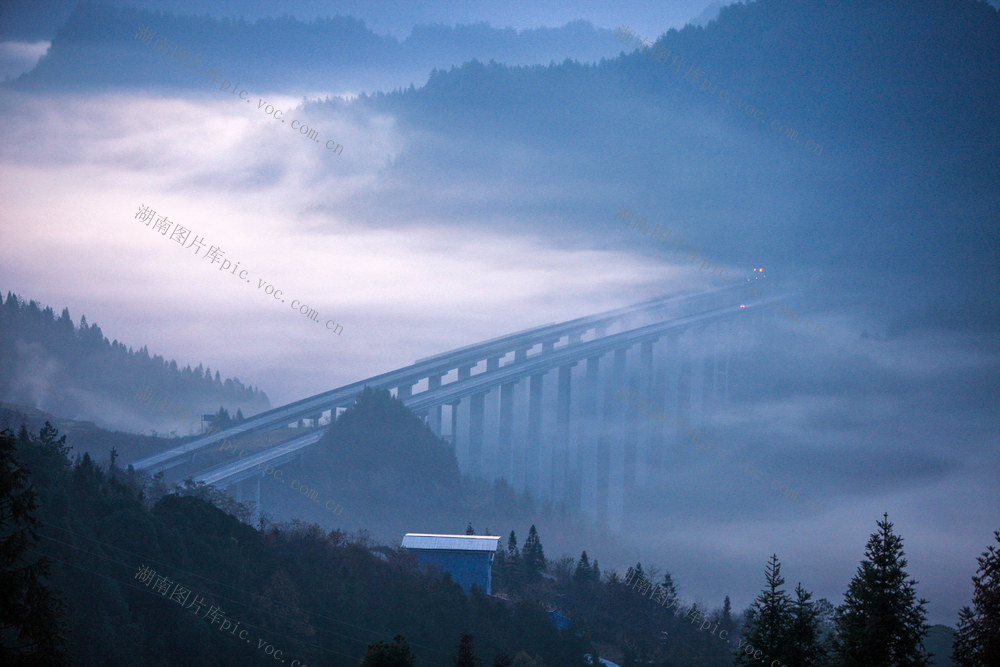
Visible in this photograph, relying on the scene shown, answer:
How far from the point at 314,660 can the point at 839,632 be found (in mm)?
28065

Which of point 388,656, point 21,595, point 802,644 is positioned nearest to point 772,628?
point 802,644

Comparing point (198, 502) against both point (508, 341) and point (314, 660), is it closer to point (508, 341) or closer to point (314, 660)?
point (314, 660)

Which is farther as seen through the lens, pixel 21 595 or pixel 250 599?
pixel 250 599

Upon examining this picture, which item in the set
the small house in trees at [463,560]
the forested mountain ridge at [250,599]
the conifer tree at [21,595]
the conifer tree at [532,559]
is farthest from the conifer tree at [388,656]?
the conifer tree at [532,559]

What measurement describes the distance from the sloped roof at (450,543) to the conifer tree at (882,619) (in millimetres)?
39899

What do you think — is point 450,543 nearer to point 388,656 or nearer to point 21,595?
point 388,656

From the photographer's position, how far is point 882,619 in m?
28.9

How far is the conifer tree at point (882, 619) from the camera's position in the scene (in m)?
28.7

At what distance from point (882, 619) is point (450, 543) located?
4270 cm

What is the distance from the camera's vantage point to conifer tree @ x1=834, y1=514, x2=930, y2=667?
94.2 feet

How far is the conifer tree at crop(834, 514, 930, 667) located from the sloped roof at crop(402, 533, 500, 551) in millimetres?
39899

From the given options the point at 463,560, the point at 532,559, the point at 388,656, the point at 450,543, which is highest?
the point at 450,543

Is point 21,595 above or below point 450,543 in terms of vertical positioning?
below

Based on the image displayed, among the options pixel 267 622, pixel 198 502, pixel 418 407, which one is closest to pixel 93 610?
pixel 267 622
